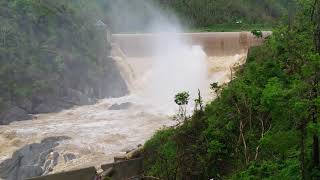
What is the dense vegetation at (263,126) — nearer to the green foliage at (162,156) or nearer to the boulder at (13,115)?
the green foliage at (162,156)

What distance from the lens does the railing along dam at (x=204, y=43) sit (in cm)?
3734

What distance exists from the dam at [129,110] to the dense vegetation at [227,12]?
11.8 m

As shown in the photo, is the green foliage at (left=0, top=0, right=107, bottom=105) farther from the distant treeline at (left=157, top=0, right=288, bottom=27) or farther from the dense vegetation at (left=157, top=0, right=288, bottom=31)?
the distant treeline at (left=157, top=0, right=288, bottom=27)

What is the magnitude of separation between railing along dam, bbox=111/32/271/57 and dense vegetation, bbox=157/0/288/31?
37.4 ft

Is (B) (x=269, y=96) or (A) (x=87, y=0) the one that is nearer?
(B) (x=269, y=96)

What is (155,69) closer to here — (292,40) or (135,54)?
(135,54)

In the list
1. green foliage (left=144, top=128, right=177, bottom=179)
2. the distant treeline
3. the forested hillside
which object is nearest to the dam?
the forested hillside

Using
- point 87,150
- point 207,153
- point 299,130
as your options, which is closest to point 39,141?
point 87,150

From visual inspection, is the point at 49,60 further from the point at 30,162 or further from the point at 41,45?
the point at 30,162

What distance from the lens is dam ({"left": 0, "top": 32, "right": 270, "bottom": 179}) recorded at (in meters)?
20.3

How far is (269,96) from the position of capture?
37.2ft

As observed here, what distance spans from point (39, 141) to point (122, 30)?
27.2m

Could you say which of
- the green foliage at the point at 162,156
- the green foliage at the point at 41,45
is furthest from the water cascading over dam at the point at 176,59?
the green foliage at the point at 162,156

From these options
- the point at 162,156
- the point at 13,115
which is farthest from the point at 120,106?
the point at 162,156
